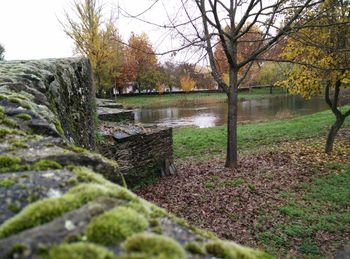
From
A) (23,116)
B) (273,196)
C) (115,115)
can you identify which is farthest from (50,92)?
(115,115)

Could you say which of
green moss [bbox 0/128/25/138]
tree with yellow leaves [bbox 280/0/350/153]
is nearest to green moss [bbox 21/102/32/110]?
green moss [bbox 0/128/25/138]

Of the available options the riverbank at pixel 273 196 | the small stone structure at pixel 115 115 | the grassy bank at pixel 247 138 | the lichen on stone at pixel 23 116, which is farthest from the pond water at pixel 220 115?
the lichen on stone at pixel 23 116

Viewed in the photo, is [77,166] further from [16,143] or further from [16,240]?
[16,240]

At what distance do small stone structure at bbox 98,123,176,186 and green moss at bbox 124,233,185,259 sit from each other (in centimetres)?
640

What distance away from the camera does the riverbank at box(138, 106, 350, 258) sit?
5.70 metres

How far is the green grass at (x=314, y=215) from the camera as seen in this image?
5531 millimetres

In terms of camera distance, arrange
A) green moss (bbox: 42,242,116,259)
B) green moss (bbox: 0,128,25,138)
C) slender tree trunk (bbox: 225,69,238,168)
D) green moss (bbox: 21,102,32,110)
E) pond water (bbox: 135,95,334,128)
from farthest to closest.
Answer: pond water (bbox: 135,95,334,128) → slender tree trunk (bbox: 225,69,238,168) → green moss (bbox: 21,102,32,110) → green moss (bbox: 0,128,25,138) → green moss (bbox: 42,242,116,259)

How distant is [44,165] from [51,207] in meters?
0.52

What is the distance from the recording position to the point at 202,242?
157cm

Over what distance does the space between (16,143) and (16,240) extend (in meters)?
1.11

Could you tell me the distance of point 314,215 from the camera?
253 inches

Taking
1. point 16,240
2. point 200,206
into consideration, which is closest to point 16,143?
point 16,240

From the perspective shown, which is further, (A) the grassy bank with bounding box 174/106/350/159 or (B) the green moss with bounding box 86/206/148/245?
(A) the grassy bank with bounding box 174/106/350/159

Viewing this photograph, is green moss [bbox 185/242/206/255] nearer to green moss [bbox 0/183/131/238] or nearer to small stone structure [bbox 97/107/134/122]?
green moss [bbox 0/183/131/238]
